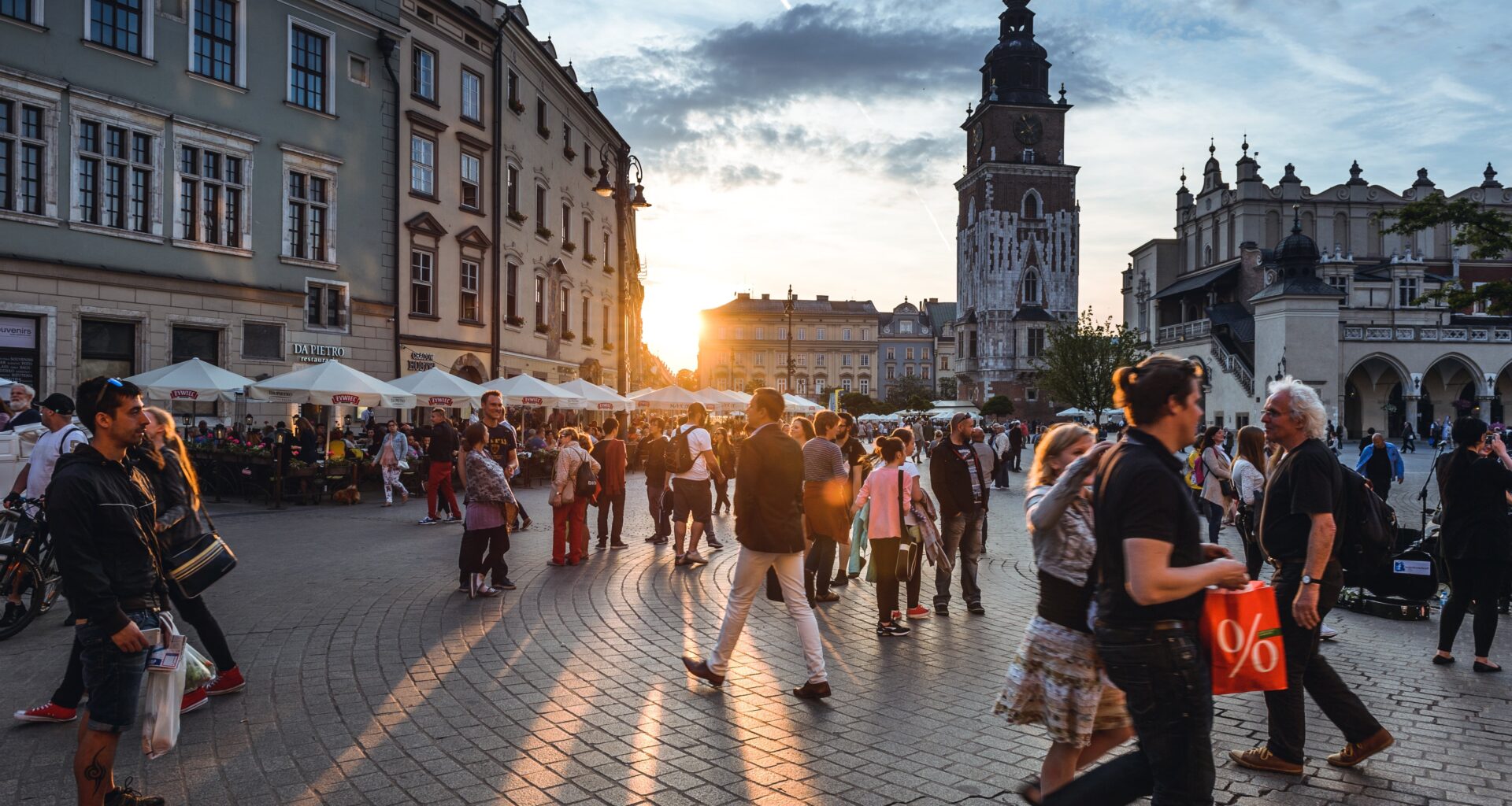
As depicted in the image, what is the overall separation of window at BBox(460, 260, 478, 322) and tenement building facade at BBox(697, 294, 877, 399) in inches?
3400

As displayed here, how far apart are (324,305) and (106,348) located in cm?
571

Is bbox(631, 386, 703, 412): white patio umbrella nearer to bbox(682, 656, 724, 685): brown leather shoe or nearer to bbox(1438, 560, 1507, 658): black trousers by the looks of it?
bbox(682, 656, 724, 685): brown leather shoe

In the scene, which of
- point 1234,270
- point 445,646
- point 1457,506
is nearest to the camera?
point 1457,506

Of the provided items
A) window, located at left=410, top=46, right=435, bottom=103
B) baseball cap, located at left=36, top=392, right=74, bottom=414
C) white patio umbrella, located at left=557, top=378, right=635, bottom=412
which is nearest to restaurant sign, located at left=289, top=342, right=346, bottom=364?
white patio umbrella, located at left=557, top=378, right=635, bottom=412

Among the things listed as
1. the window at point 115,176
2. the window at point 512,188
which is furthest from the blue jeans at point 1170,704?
the window at point 512,188

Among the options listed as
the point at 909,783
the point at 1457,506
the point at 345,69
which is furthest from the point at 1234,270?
the point at 909,783

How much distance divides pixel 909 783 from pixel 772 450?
2378 millimetres

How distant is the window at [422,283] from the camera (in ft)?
95.5

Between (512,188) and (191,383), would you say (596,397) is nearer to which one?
(512,188)

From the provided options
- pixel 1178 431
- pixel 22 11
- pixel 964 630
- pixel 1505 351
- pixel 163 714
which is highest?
pixel 22 11

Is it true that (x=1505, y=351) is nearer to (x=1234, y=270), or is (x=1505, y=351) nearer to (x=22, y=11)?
(x=1234, y=270)

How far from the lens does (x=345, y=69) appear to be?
1061 inches

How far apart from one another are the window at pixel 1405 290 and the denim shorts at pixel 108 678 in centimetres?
7041

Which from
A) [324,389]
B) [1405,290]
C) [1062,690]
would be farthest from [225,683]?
[1405,290]
